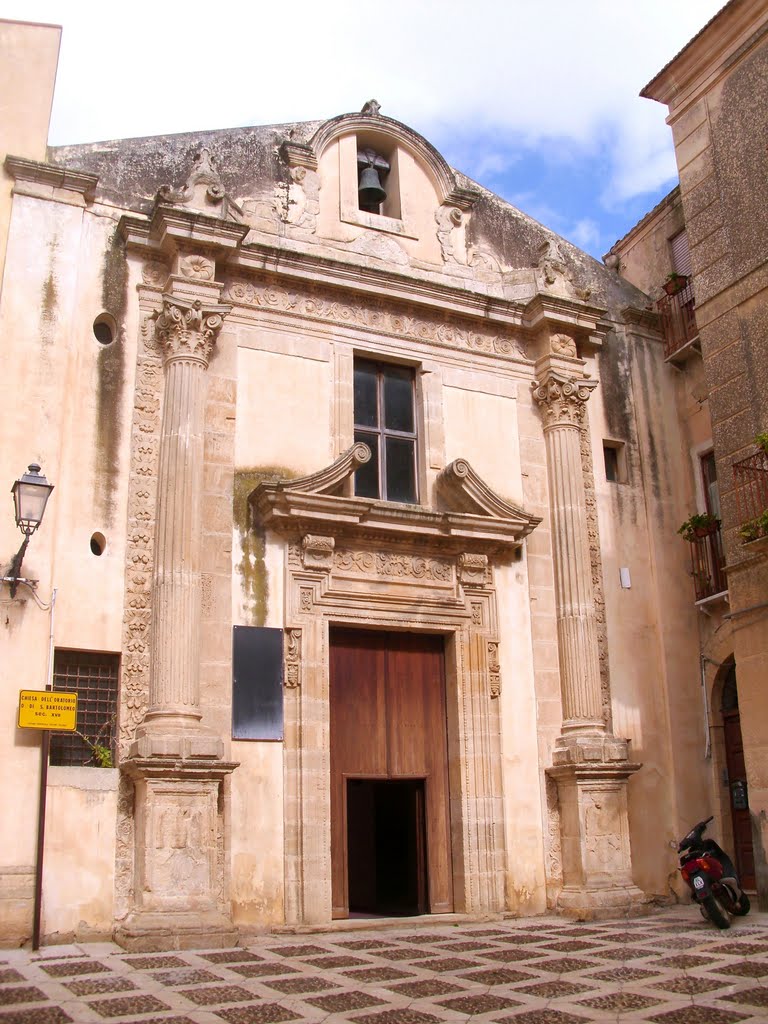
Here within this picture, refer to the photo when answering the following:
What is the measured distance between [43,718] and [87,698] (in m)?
0.89

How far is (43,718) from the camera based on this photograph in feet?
30.0

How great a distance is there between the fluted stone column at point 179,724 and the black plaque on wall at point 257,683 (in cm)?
54

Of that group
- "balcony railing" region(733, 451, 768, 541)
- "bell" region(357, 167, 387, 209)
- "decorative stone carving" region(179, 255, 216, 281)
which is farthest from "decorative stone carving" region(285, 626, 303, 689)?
"bell" region(357, 167, 387, 209)

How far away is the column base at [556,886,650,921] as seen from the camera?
11039 mm

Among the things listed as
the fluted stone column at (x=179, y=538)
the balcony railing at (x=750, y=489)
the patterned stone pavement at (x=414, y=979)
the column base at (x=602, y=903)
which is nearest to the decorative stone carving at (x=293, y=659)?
the fluted stone column at (x=179, y=538)

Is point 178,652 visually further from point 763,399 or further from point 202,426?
point 763,399

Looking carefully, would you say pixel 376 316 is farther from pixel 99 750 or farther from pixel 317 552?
pixel 99 750

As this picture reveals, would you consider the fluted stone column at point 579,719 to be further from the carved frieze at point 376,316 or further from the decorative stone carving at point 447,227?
the decorative stone carving at point 447,227

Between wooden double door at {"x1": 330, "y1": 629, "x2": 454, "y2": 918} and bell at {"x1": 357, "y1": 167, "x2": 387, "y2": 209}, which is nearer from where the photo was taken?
wooden double door at {"x1": 330, "y1": 629, "x2": 454, "y2": 918}

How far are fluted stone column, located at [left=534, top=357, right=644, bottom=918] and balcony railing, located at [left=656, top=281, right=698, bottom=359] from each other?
1882mm

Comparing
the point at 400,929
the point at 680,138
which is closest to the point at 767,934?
the point at 400,929

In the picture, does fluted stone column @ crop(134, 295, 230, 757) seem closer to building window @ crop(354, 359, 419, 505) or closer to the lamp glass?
A: the lamp glass

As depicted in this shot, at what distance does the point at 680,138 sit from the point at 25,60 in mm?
7976

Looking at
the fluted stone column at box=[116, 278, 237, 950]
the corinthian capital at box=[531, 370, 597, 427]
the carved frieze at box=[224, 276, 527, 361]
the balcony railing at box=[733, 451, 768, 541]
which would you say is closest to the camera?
the fluted stone column at box=[116, 278, 237, 950]
